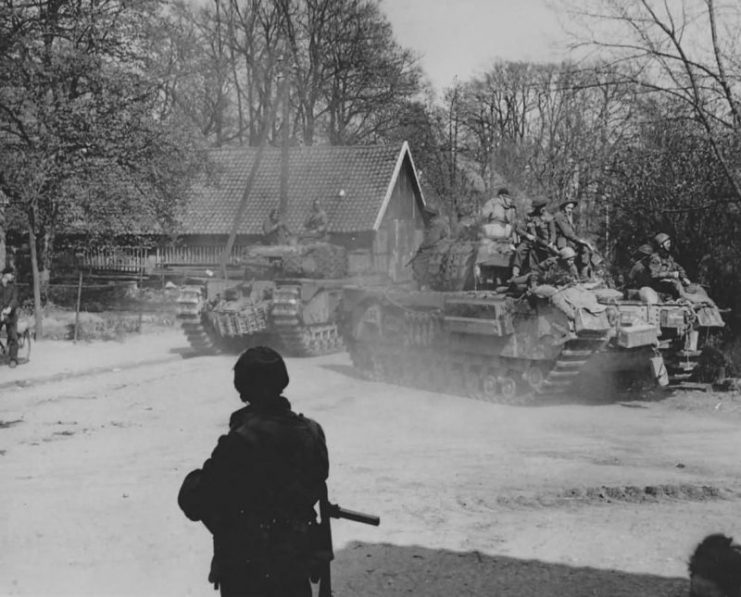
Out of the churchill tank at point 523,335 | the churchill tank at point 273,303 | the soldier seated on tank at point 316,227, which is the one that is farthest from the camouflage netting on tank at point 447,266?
the soldier seated on tank at point 316,227

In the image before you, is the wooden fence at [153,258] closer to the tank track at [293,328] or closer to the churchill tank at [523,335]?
the tank track at [293,328]

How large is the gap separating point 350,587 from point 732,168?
11.0 m

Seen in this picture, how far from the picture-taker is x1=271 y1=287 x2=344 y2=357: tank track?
17109 millimetres

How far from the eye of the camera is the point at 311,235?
2072 centimetres

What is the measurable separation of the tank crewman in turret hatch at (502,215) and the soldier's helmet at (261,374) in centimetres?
1105

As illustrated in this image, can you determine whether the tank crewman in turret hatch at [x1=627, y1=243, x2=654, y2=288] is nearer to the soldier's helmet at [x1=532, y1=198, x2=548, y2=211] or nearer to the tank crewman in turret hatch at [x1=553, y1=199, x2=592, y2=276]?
the tank crewman in turret hatch at [x1=553, y1=199, x2=592, y2=276]

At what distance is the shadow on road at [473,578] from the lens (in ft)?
16.5

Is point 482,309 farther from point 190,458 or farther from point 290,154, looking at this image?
point 290,154

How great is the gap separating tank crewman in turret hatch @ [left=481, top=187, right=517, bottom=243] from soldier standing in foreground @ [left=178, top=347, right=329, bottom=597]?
1111 centimetres

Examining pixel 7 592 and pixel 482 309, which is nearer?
pixel 7 592

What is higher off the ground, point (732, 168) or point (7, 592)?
point (732, 168)

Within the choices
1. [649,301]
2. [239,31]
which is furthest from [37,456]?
[239,31]

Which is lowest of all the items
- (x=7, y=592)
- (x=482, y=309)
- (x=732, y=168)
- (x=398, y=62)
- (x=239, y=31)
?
(x=7, y=592)

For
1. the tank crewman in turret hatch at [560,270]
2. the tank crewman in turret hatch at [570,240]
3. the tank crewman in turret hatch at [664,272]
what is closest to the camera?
the tank crewman in turret hatch at [560,270]
